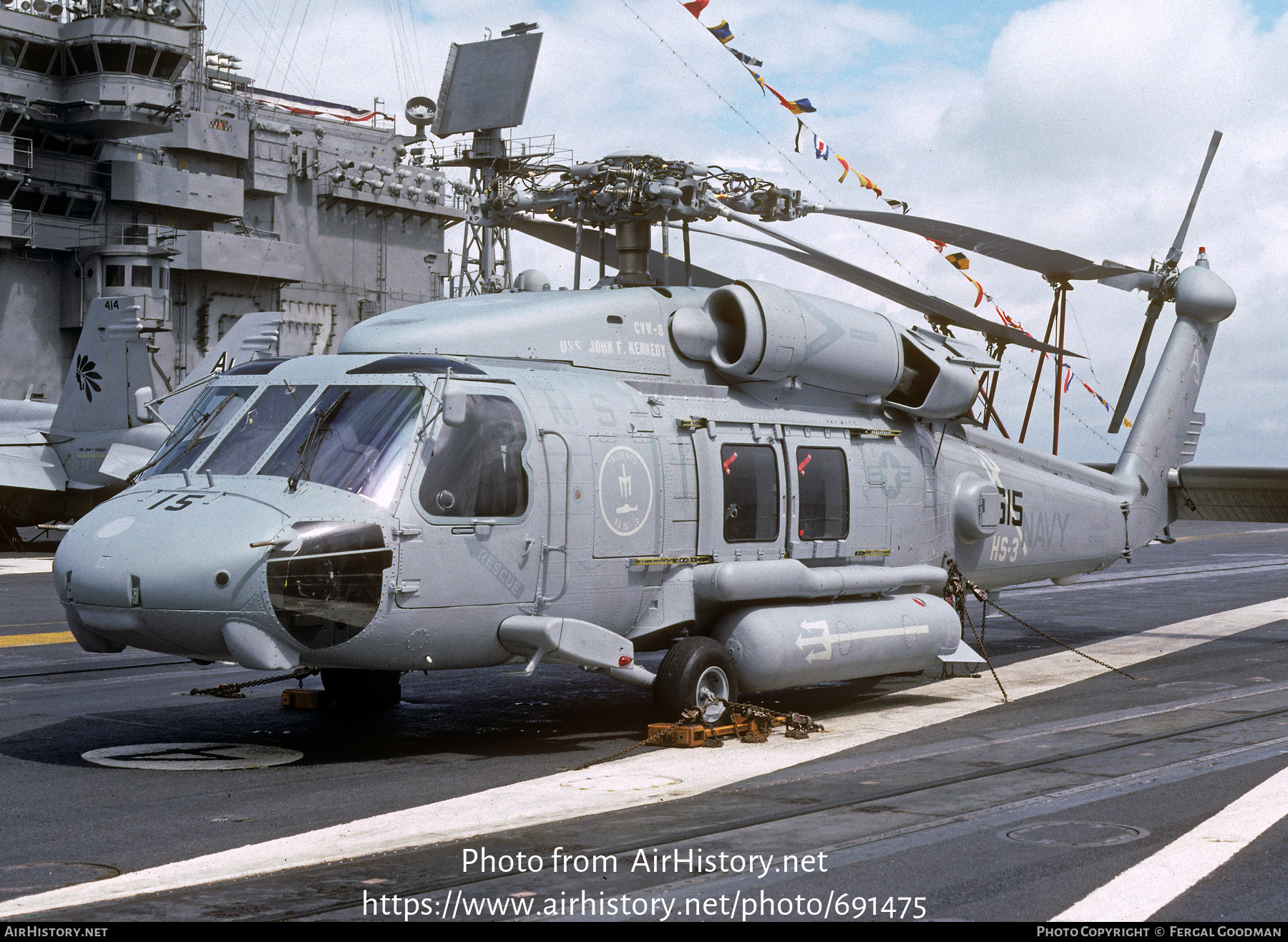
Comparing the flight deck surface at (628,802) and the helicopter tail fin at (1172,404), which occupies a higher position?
the helicopter tail fin at (1172,404)

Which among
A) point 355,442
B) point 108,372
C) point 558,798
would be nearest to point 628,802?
point 558,798

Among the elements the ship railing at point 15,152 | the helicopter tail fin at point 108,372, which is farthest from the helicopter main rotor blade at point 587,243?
the ship railing at point 15,152

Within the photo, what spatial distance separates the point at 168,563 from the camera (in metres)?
9.36

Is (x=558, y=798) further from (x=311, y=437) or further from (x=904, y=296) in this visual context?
(x=904, y=296)

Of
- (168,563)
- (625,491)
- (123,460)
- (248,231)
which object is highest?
(248,231)

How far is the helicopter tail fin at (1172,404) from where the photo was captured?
17.7 metres

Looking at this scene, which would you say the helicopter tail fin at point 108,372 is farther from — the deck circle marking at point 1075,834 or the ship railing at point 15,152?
the deck circle marking at point 1075,834

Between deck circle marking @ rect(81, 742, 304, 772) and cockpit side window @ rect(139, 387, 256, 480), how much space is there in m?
2.16

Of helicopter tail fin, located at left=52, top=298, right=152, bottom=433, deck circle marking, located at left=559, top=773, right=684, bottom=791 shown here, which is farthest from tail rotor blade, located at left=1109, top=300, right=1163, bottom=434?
helicopter tail fin, located at left=52, top=298, right=152, bottom=433

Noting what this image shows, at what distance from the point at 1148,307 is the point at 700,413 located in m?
8.62

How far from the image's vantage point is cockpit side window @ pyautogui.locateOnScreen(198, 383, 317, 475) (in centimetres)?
1023

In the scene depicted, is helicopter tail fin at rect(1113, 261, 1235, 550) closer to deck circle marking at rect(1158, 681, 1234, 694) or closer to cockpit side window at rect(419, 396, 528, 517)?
deck circle marking at rect(1158, 681, 1234, 694)

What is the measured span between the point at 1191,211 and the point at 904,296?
231 inches

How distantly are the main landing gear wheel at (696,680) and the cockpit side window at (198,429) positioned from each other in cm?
406
